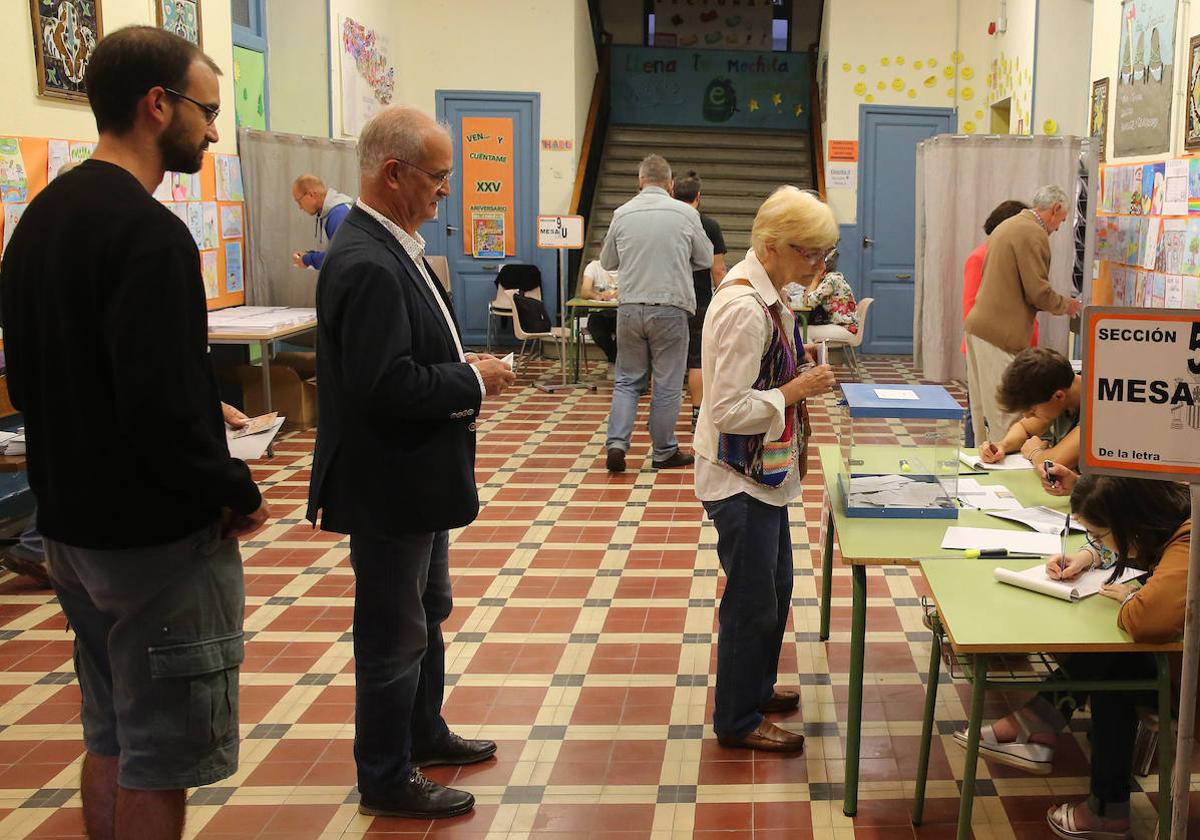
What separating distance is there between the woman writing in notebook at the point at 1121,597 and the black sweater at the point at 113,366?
183cm

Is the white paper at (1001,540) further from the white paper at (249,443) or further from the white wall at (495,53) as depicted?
the white wall at (495,53)

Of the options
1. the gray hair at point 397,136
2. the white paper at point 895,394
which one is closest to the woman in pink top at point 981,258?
the white paper at point 895,394

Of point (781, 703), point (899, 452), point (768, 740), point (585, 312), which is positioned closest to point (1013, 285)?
point (899, 452)

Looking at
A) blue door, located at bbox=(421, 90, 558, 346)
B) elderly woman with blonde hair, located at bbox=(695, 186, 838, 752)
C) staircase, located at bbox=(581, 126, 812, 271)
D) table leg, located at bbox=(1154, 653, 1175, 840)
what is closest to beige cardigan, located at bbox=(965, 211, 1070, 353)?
elderly woman with blonde hair, located at bbox=(695, 186, 838, 752)

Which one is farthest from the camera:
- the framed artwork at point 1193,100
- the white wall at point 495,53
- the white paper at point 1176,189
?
the white wall at point 495,53

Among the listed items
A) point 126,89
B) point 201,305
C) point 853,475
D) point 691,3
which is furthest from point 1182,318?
point 691,3

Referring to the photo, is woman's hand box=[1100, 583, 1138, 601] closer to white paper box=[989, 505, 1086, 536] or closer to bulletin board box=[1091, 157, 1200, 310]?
white paper box=[989, 505, 1086, 536]

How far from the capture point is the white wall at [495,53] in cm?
1266

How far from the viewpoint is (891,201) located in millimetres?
12414

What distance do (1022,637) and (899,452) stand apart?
4.06 ft

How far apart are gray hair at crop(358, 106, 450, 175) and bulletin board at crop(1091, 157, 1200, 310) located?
13.8ft

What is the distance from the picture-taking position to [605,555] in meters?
5.58

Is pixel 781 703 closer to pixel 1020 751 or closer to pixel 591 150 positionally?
pixel 1020 751

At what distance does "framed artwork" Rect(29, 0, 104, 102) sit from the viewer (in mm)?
6020
